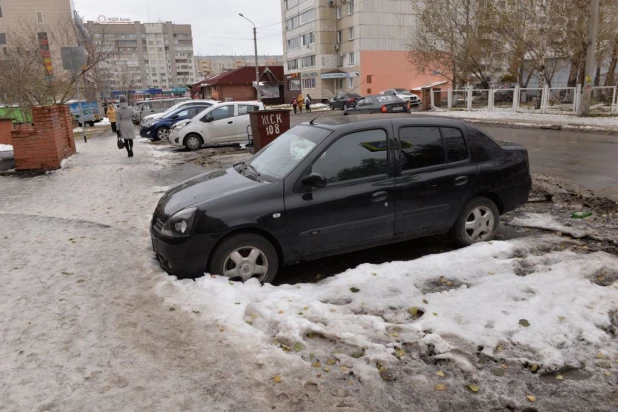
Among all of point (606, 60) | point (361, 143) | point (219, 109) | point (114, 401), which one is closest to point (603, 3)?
point (606, 60)

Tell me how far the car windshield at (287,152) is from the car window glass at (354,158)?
187 mm

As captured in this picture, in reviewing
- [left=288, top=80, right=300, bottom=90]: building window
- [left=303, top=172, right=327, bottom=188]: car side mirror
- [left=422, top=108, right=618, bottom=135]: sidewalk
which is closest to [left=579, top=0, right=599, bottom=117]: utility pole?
[left=422, top=108, right=618, bottom=135]: sidewalk

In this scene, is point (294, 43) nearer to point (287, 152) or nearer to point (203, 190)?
point (287, 152)

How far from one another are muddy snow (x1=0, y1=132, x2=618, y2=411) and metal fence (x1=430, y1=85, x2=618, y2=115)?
21.1 metres

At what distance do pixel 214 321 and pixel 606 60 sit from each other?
36020 millimetres

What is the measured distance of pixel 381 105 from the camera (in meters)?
27.9

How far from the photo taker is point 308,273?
5.06m

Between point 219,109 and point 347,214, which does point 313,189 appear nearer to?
point 347,214

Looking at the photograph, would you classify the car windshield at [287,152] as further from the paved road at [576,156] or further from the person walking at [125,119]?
the person walking at [125,119]

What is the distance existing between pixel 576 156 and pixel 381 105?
56.1 ft

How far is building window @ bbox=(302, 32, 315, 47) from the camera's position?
199 feet

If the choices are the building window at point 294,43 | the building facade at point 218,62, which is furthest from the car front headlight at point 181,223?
the building facade at point 218,62

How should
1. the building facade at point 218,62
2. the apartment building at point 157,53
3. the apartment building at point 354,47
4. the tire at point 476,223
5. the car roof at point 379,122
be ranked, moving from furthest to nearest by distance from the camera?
the building facade at point 218,62 → the apartment building at point 157,53 → the apartment building at point 354,47 → the tire at point 476,223 → the car roof at point 379,122

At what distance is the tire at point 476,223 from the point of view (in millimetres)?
5445
